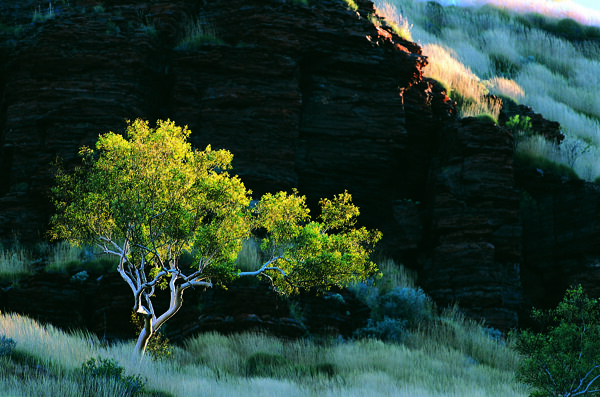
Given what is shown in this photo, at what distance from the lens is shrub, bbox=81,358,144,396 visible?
9.73 metres

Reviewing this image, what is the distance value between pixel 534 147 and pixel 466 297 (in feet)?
26.2

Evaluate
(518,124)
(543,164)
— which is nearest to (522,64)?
(518,124)

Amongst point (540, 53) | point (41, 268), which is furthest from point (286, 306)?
point (540, 53)

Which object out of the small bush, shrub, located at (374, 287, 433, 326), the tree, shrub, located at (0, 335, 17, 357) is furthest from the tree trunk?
shrub, located at (374, 287, 433, 326)

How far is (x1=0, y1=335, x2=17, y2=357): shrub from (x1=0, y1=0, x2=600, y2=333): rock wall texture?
826 cm

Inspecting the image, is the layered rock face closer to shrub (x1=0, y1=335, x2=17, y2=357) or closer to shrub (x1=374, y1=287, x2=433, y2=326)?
shrub (x1=374, y1=287, x2=433, y2=326)

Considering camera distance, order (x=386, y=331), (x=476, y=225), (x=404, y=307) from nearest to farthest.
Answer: (x=386, y=331), (x=404, y=307), (x=476, y=225)

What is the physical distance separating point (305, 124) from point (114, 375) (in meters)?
12.9

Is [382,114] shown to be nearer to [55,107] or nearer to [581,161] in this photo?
[581,161]

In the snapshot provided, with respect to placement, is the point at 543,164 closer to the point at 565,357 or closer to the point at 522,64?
the point at 565,357

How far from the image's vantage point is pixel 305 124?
21.1 m

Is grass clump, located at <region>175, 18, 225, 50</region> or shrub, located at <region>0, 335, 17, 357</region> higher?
grass clump, located at <region>175, 18, 225, 50</region>

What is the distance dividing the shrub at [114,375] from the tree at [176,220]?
2073mm

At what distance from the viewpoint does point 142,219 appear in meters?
11.9
